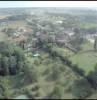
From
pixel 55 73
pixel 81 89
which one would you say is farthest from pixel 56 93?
pixel 55 73

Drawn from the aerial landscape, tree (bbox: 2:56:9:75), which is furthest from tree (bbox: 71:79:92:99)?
tree (bbox: 2:56:9:75)

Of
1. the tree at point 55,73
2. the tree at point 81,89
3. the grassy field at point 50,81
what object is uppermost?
the tree at point 55,73

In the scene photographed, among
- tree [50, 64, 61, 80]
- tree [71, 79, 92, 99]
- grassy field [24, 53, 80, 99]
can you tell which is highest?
tree [50, 64, 61, 80]

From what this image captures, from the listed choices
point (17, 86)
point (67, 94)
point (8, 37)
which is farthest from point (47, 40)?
point (67, 94)

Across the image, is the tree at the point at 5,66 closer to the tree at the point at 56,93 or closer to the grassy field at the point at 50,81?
the grassy field at the point at 50,81

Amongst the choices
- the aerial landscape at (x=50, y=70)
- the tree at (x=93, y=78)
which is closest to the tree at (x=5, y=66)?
the aerial landscape at (x=50, y=70)

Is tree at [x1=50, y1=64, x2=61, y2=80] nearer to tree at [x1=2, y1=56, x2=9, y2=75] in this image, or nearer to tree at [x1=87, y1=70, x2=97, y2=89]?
tree at [x1=87, y1=70, x2=97, y2=89]

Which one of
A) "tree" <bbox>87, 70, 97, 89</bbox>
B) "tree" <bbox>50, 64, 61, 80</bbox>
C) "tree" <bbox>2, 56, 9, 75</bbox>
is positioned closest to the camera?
"tree" <bbox>87, 70, 97, 89</bbox>

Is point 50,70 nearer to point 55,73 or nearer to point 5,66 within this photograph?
point 55,73

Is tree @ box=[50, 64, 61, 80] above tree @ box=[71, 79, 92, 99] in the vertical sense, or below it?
above
